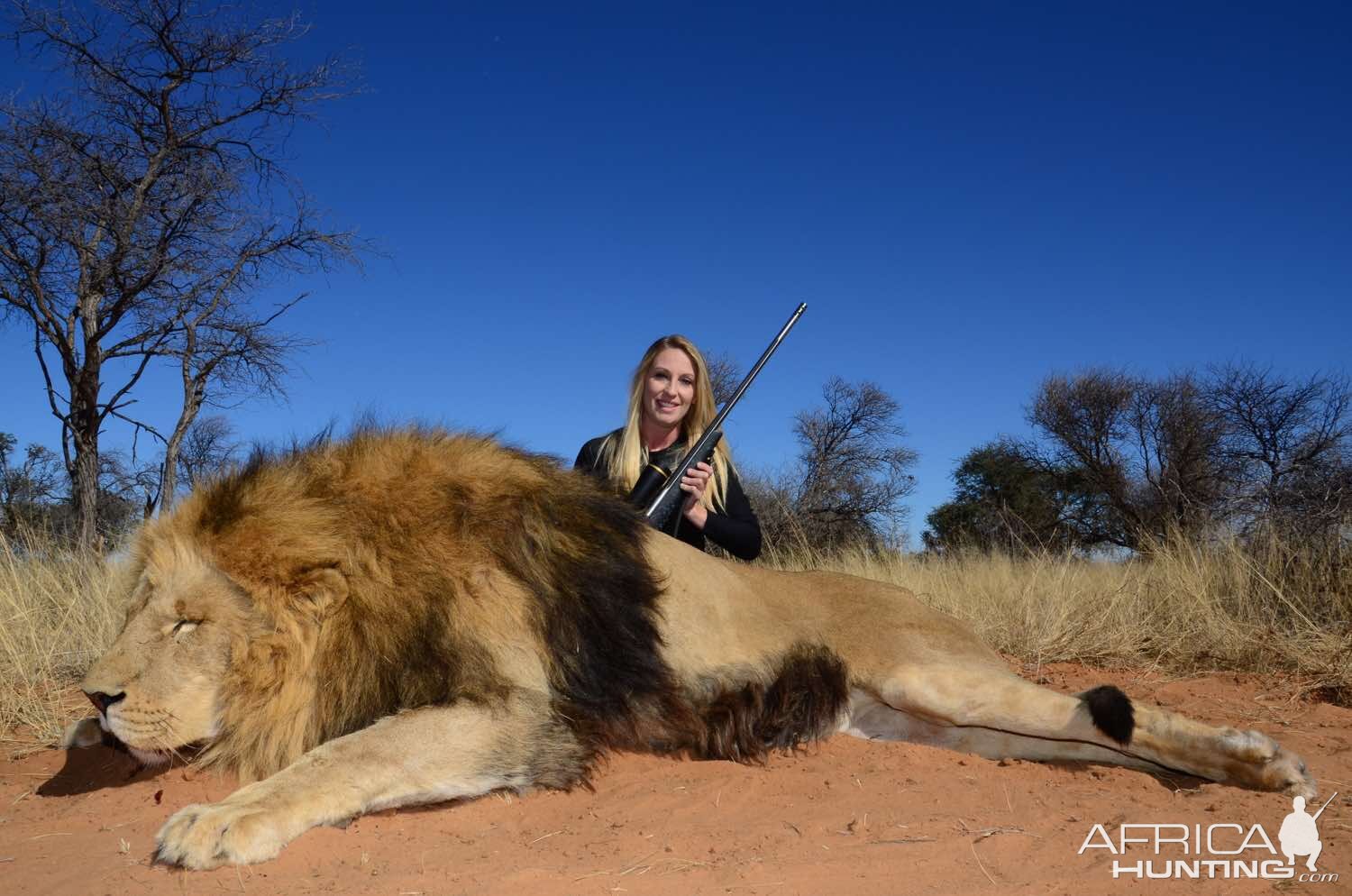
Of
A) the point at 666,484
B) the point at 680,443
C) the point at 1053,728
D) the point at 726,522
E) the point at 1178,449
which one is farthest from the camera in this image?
the point at 1178,449

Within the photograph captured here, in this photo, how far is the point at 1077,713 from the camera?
11.0ft

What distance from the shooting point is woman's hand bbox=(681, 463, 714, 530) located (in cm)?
533

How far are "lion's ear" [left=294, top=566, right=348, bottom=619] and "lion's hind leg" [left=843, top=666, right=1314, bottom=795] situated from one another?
193 centimetres

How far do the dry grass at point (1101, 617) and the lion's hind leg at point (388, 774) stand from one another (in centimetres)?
214

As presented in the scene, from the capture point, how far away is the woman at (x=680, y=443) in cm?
563

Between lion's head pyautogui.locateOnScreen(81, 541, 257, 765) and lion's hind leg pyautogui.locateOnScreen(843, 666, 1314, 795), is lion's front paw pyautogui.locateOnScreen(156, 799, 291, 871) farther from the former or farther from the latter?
lion's hind leg pyautogui.locateOnScreen(843, 666, 1314, 795)

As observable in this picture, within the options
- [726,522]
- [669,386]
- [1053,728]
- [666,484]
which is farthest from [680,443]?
[1053,728]

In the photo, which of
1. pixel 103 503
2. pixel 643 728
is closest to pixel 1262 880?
pixel 643 728

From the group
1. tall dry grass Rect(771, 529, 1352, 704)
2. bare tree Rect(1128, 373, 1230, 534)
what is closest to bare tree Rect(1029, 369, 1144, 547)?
bare tree Rect(1128, 373, 1230, 534)

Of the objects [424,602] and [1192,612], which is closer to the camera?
[424,602]

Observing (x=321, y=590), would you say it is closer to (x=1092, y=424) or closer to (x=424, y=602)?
(x=424, y=602)

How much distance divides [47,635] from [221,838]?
3819mm

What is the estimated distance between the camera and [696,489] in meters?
5.36

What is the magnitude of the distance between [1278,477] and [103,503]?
16.1 m
